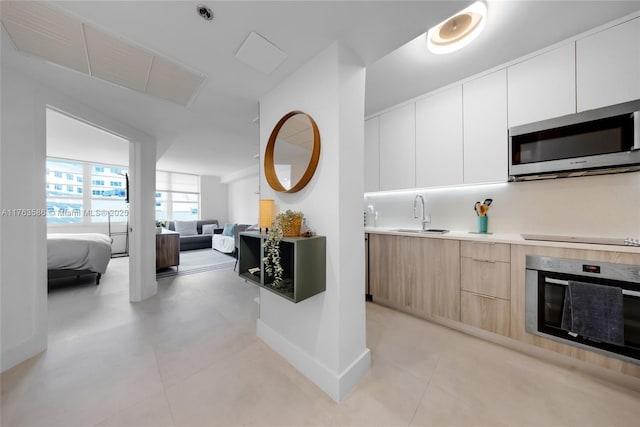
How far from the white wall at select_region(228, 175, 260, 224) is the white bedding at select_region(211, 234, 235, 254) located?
1102 millimetres

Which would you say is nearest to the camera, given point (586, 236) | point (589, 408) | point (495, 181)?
point (589, 408)

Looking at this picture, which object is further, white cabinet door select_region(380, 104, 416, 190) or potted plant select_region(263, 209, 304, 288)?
white cabinet door select_region(380, 104, 416, 190)

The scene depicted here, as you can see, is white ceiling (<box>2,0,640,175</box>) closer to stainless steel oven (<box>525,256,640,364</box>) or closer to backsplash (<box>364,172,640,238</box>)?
backsplash (<box>364,172,640,238</box>)

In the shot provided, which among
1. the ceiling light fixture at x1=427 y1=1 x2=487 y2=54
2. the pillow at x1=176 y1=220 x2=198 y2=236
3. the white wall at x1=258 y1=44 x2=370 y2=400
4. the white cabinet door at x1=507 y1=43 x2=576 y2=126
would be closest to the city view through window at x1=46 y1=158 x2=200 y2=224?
the pillow at x1=176 y1=220 x2=198 y2=236

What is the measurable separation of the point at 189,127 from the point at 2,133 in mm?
1579

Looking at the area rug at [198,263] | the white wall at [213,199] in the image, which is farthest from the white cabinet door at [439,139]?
the white wall at [213,199]

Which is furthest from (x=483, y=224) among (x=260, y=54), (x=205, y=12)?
(x=205, y=12)

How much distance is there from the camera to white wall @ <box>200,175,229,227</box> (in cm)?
763

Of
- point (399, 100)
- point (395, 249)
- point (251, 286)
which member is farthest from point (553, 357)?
Result: point (251, 286)

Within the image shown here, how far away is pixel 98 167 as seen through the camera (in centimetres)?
576

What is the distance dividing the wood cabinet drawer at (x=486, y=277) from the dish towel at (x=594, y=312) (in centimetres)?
33

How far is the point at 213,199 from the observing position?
25.8 ft

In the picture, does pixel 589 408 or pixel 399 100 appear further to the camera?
pixel 399 100

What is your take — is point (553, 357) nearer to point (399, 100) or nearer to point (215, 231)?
point (399, 100)
